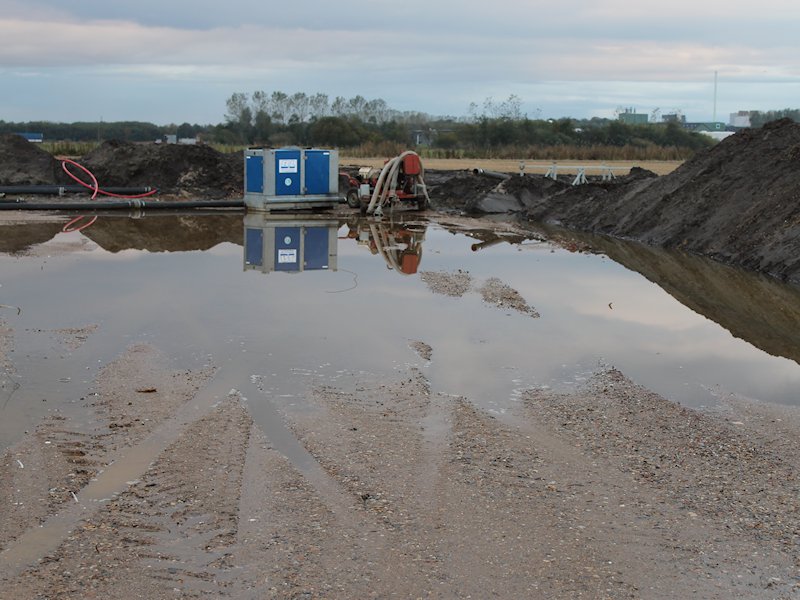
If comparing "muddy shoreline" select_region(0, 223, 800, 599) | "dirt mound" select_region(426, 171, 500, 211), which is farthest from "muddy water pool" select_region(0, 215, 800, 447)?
"dirt mound" select_region(426, 171, 500, 211)

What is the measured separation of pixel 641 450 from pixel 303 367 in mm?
3845

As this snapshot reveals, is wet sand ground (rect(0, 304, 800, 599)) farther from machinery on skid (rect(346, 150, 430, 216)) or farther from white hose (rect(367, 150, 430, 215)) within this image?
machinery on skid (rect(346, 150, 430, 216))

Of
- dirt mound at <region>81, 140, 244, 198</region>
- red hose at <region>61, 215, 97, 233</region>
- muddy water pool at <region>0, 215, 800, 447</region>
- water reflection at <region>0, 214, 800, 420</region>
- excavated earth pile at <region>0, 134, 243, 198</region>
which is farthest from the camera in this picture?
dirt mound at <region>81, 140, 244, 198</region>

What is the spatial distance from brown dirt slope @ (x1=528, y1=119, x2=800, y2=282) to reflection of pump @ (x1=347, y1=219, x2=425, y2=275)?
526cm

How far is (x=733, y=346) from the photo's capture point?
12484 millimetres

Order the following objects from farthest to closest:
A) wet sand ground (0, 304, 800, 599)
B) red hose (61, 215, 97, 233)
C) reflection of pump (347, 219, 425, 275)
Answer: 1. red hose (61, 215, 97, 233)
2. reflection of pump (347, 219, 425, 275)
3. wet sand ground (0, 304, 800, 599)

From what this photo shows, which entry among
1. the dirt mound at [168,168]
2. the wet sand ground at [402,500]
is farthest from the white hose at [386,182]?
the wet sand ground at [402,500]

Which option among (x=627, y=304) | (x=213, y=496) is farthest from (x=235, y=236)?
(x=213, y=496)

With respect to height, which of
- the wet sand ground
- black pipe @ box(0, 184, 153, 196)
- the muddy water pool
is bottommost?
the wet sand ground

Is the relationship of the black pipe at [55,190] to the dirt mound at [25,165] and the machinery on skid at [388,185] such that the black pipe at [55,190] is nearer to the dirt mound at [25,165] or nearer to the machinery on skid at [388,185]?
the dirt mound at [25,165]

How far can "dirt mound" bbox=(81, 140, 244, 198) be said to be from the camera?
36.8 meters

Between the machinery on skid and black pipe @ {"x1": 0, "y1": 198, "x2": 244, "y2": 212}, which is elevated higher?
the machinery on skid

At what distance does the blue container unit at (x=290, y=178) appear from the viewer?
92.9 ft

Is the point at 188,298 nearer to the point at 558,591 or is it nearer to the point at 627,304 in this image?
the point at 627,304
